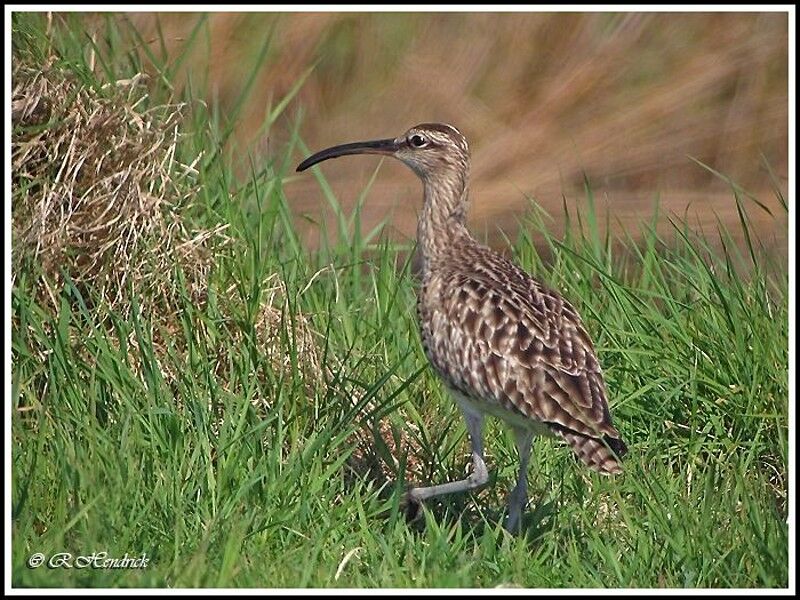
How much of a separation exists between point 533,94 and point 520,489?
7.03 m

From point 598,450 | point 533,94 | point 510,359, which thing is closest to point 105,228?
point 510,359

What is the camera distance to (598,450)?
6.34 m

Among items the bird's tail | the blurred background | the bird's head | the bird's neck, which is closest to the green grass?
the bird's tail

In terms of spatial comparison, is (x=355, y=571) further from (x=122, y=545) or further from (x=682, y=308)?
(x=682, y=308)

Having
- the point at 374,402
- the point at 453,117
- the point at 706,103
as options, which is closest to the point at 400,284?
the point at 374,402

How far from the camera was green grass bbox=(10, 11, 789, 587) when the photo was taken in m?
6.15

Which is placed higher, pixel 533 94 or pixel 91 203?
pixel 533 94

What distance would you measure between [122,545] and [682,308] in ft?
10.8

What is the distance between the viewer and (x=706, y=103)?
13.0m

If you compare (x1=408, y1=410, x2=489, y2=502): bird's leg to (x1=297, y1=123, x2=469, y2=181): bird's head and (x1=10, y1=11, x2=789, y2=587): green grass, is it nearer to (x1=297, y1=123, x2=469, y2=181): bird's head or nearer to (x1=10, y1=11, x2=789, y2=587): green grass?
(x1=10, y1=11, x2=789, y2=587): green grass

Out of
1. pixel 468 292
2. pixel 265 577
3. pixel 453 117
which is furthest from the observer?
pixel 453 117

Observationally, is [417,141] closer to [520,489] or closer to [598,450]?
[520,489]

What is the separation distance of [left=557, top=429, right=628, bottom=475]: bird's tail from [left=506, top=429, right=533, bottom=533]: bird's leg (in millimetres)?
380

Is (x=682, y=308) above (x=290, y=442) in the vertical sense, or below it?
above
